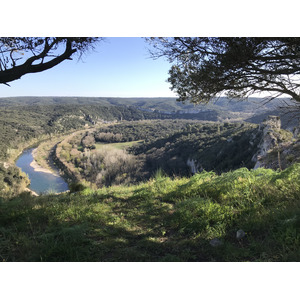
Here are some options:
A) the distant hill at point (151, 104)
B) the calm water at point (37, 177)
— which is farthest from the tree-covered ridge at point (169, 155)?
the distant hill at point (151, 104)

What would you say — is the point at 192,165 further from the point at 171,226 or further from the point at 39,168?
the point at 39,168

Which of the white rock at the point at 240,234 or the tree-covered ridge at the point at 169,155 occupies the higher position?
the white rock at the point at 240,234

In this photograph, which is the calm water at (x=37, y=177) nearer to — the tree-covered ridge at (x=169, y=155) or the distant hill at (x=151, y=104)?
the tree-covered ridge at (x=169, y=155)

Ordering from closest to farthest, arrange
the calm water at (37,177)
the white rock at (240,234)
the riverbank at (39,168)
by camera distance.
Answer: the white rock at (240,234) < the calm water at (37,177) < the riverbank at (39,168)

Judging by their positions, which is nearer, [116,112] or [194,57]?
[194,57]

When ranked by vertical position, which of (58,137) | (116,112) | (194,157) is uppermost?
(116,112)

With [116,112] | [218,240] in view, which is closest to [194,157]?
[218,240]

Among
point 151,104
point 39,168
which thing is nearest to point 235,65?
point 39,168

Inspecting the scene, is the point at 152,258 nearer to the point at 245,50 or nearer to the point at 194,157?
the point at 245,50

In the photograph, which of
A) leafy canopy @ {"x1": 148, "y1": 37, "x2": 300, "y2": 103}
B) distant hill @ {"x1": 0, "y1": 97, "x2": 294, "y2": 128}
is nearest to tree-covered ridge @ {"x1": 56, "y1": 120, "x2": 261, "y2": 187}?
leafy canopy @ {"x1": 148, "y1": 37, "x2": 300, "y2": 103}
